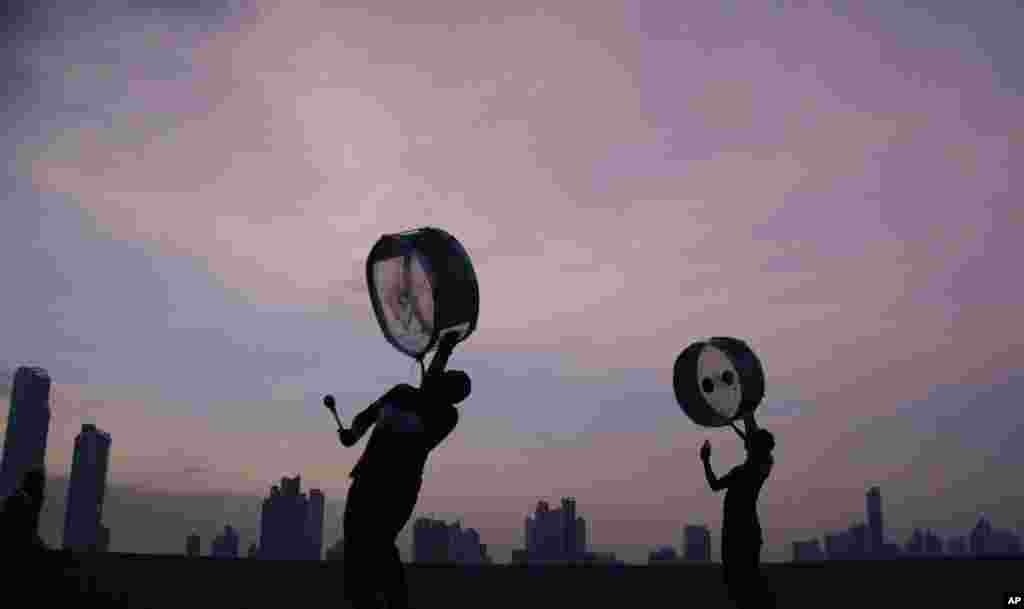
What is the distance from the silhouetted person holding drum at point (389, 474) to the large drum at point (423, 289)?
2.97 ft

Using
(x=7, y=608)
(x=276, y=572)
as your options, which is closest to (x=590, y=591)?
(x=276, y=572)

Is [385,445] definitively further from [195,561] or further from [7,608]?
[195,561]

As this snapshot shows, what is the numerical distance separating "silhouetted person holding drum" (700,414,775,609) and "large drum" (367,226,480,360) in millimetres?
3593

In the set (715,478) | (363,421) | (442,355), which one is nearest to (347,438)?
(363,421)

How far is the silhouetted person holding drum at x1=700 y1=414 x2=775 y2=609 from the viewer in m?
8.66

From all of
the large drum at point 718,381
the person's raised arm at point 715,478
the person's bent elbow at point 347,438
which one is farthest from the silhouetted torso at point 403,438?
the large drum at point 718,381

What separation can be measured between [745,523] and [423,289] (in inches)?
162

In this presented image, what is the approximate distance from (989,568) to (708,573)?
3.42 m

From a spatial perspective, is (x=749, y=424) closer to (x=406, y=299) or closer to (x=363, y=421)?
(x=406, y=299)

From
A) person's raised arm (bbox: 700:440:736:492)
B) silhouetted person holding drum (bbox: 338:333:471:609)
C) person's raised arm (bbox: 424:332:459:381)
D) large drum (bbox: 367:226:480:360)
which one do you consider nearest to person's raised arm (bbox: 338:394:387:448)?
silhouetted person holding drum (bbox: 338:333:471:609)

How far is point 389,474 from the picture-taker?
18.0ft

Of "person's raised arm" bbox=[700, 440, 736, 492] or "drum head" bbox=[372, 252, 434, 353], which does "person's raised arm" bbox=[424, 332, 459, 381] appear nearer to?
"drum head" bbox=[372, 252, 434, 353]

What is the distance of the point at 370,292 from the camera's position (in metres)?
7.37

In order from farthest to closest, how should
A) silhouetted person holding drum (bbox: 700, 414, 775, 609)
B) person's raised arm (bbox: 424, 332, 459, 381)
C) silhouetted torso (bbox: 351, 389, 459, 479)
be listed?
silhouetted person holding drum (bbox: 700, 414, 775, 609) < person's raised arm (bbox: 424, 332, 459, 381) < silhouetted torso (bbox: 351, 389, 459, 479)
